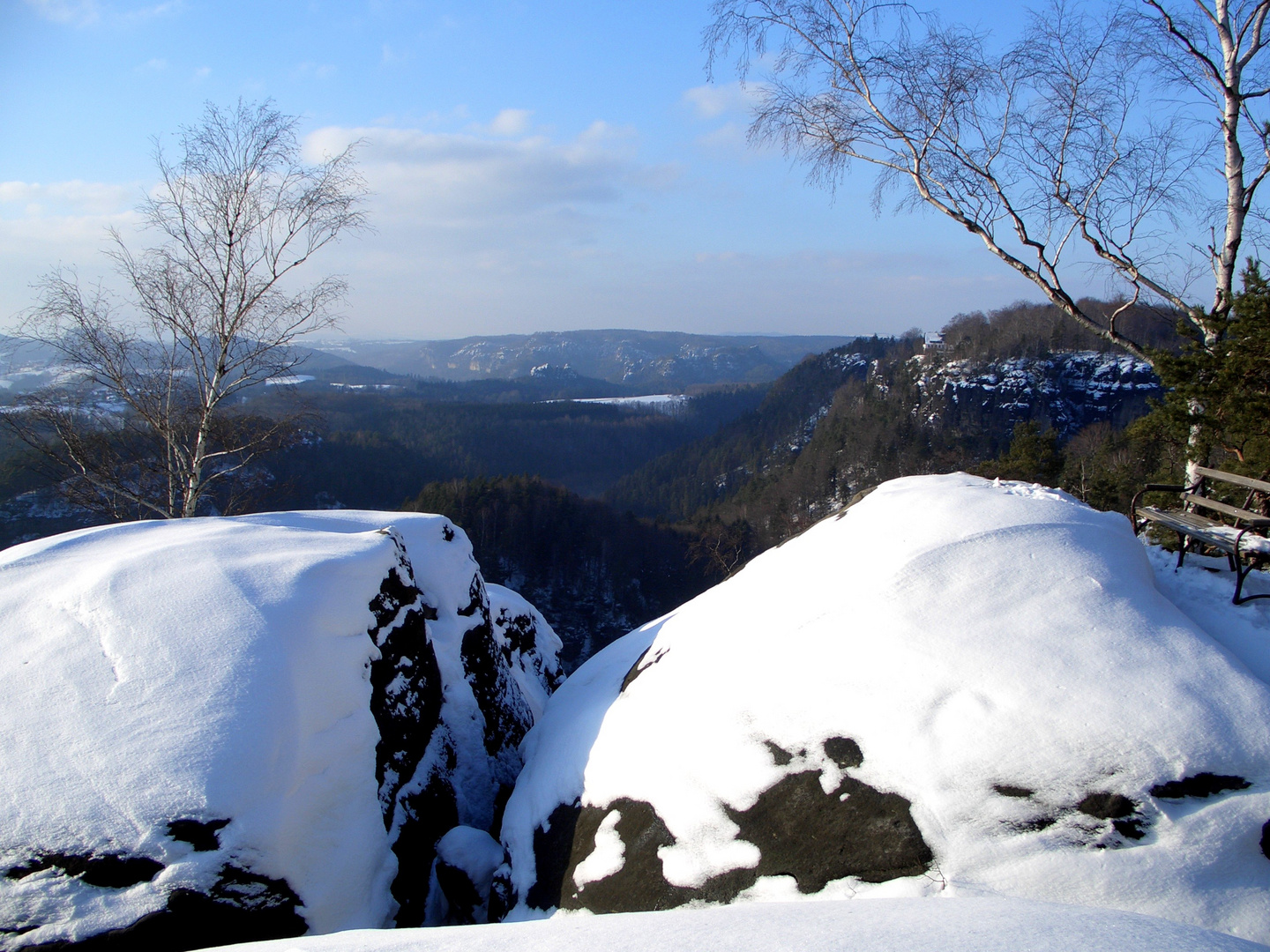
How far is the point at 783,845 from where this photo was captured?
12.7 feet

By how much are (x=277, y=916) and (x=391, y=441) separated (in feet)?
319

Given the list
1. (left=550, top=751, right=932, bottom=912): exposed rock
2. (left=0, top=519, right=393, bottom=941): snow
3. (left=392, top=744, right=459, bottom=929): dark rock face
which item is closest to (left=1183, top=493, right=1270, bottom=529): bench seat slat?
(left=550, top=751, right=932, bottom=912): exposed rock

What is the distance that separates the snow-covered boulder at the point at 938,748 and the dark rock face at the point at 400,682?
3.19 feet

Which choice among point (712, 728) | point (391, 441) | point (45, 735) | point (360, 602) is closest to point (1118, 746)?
point (712, 728)

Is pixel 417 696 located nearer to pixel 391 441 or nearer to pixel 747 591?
pixel 747 591

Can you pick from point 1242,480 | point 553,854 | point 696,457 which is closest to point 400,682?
point 553,854

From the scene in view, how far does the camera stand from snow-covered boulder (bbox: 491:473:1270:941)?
3365 mm

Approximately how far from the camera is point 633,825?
4449mm

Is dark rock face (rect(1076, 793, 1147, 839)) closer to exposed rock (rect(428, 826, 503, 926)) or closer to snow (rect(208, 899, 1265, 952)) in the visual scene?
snow (rect(208, 899, 1265, 952))

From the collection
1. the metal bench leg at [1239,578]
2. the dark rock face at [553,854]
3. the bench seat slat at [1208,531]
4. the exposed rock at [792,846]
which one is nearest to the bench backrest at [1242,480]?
the bench seat slat at [1208,531]

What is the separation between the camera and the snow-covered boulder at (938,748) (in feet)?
11.0

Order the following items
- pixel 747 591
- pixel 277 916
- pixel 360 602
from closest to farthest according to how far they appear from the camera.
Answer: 1. pixel 277 916
2. pixel 360 602
3. pixel 747 591

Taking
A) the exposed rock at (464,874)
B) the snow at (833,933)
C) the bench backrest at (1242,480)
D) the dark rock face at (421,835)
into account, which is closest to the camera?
the snow at (833,933)

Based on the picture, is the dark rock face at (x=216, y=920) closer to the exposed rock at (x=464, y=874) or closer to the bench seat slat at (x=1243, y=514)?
the exposed rock at (x=464, y=874)
